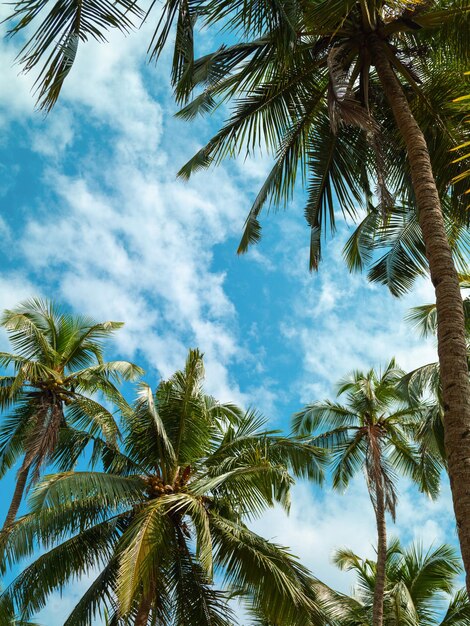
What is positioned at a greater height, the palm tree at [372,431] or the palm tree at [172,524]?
the palm tree at [372,431]

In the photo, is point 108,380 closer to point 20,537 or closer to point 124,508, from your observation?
point 124,508

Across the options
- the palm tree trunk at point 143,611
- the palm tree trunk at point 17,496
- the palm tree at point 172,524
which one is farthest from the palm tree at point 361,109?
the palm tree trunk at point 17,496

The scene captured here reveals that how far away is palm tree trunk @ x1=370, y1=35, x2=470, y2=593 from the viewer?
205 inches

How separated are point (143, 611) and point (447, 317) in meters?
8.18

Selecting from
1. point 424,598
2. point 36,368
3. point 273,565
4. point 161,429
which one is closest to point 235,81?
point 161,429

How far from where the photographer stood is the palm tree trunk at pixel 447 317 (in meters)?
5.21

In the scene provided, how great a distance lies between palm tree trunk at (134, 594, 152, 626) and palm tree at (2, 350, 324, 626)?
2cm

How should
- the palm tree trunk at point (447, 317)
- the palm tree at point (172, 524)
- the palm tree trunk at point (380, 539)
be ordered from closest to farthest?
1. the palm tree trunk at point (447, 317)
2. the palm tree at point (172, 524)
3. the palm tree trunk at point (380, 539)

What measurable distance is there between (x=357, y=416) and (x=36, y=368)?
27.2ft

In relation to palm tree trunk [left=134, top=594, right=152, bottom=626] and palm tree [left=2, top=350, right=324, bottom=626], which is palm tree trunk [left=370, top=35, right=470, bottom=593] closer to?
palm tree [left=2, top=350, right=324, bottom=626]

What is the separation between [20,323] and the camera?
17.5 metres

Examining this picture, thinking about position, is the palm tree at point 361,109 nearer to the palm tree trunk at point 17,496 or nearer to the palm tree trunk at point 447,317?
the palm tree trunk at point 447,317

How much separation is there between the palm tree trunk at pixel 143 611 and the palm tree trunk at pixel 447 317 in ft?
25.8

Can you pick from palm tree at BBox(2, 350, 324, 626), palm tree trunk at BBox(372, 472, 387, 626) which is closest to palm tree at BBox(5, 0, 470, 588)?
palm tree at BBox(2, 350, 324, 626)
